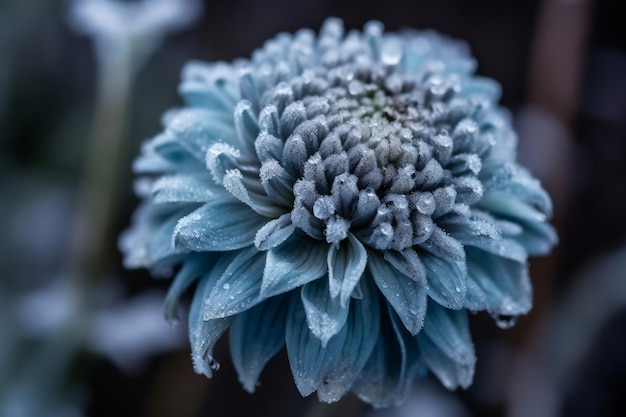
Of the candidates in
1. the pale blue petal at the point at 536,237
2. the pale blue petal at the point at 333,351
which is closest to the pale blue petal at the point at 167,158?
the pale blue petal at the point at 333,351

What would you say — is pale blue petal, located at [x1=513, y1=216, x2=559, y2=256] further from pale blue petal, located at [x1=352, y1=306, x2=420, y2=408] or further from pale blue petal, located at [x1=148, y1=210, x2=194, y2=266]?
Answer: pale blue petal, located at [x1=148, y1=210, x2=194, y2=266]

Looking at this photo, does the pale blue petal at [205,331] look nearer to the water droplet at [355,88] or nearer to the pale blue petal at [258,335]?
the pale blue petal at [258,335]

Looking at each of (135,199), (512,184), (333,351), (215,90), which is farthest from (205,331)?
(135,199)

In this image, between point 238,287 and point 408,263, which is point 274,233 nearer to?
point 238,287

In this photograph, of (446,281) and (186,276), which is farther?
(186,276)

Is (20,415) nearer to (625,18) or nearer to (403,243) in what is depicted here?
(403,243)

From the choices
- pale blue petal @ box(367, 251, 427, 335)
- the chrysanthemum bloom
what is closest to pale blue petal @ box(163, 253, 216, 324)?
the chrysanthemum bloom

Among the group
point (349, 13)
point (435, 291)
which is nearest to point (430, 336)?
point (435, 291)
